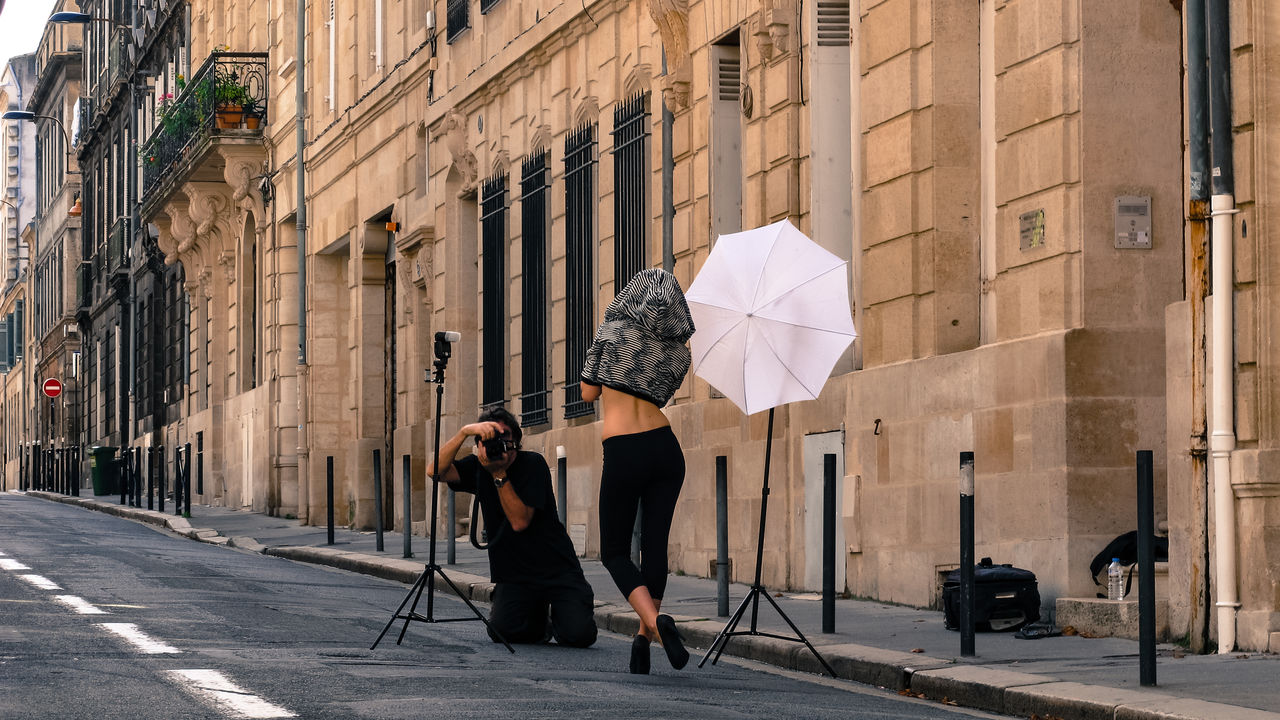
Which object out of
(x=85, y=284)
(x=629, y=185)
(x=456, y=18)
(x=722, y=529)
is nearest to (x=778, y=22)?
(x=629, y=185)

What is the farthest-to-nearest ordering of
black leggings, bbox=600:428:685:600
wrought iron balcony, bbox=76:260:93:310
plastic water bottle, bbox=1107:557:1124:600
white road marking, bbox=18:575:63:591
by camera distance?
1. wrought iron balcony, bbox=76:260:93:310
2. white road marking, bbox=18:575:63:591
3. plastic water bottle, bbox=1107:557:1124:600
4. black leggings, bbox=600:428:685:600

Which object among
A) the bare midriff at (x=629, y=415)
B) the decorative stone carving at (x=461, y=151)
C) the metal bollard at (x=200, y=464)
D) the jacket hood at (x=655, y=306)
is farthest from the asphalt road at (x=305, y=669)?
the metal bollard at (x=200, y=464)

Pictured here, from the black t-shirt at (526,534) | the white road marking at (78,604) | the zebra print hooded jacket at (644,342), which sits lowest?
the white road marking at (78,604)

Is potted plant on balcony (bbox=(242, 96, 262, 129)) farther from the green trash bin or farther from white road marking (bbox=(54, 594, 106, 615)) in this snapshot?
white road marking (bbox=(54, 594, 106, 615))

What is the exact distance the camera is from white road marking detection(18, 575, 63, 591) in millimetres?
14134

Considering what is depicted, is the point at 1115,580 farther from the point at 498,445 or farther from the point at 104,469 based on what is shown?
the point at 104,469

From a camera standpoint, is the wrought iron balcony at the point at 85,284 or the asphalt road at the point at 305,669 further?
the wrought iron balcony at the point at 85,284

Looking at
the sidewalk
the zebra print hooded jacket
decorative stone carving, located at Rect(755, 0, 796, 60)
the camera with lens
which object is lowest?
the sidewalk

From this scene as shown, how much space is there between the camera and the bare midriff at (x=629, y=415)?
9.86 metres

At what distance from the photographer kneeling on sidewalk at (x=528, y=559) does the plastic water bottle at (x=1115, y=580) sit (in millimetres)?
2740

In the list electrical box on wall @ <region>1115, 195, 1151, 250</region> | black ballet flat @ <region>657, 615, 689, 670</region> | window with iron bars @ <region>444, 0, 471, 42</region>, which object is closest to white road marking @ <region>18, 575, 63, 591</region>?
black ballet flat @ <region>657, 615, 689, 670</region>

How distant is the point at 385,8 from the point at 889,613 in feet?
57.3

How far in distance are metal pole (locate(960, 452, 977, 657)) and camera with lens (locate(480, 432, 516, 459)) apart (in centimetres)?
226

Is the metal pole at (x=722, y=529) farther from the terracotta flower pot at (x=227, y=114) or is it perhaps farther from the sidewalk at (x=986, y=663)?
the terracotta flower pot at (x=227, y=114)
